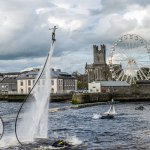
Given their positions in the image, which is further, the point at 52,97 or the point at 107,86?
the point at 107,86

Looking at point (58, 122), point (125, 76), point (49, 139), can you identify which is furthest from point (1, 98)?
point (49, 139)

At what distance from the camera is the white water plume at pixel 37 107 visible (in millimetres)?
39812

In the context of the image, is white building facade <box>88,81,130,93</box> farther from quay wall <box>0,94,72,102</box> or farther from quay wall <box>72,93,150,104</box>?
quay wall <box>0,94,72,102</box>

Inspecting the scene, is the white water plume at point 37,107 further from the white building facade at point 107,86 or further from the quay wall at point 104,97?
the white building facade at point 107,86

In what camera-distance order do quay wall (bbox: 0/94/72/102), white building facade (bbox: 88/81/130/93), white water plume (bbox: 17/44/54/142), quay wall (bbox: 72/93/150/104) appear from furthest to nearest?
white building facade (bbox: 88/81/130/93), quay wall (bbox: 0/94/72/102), quay wall (bbox: 72/93/150/104), white water plume (bbox: 17/44/54/142)

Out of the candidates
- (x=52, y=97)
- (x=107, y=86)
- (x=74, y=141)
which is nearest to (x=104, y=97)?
(x=52, y=97)

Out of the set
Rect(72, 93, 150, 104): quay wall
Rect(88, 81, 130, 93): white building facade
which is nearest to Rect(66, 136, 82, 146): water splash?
Rect(72, 93, 150, 104): quay wall

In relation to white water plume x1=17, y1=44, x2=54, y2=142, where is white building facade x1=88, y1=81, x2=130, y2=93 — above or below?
above

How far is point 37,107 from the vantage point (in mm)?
40312

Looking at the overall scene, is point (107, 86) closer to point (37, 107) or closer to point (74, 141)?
point (74, 141)

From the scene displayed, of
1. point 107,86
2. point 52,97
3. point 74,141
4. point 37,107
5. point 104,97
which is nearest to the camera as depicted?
point 37,107

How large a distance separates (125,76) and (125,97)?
3490 centimetres

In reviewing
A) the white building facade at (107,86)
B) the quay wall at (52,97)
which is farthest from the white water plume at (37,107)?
the white building facade at (107,86)

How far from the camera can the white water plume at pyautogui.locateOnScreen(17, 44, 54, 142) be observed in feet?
131
